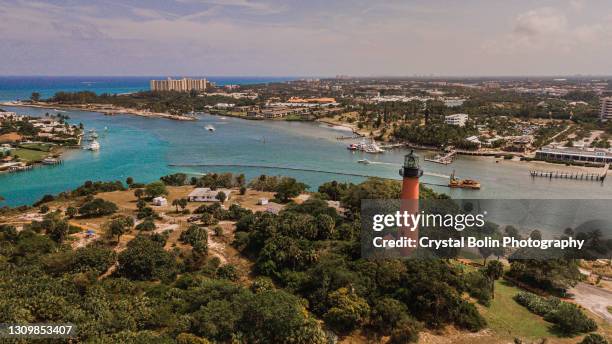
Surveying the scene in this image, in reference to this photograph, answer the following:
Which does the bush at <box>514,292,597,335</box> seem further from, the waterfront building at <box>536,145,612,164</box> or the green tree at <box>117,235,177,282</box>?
the waterfront building at <box>536,145,612,164</box>

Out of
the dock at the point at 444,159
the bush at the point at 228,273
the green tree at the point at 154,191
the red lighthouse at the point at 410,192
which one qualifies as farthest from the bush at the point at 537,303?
the dock at the point at 444,159

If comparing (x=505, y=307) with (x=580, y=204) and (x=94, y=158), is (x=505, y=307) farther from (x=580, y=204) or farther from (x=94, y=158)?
(x=94, y=158)

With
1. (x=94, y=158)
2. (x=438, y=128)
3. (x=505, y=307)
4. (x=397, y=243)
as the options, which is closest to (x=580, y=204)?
(x=505, y=307)

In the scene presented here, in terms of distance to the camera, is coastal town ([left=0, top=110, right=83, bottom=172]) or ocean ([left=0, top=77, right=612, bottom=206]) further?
coastal town ([left=0, top=110, right=83, bottom=172])

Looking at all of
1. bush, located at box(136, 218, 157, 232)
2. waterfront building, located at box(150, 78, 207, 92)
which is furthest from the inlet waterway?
waterfront building, located at box(150, 78, 207, 92)

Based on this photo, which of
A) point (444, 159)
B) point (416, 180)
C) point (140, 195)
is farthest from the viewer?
point (444, 159)

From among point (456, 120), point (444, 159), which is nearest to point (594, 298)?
point (444, 159)
